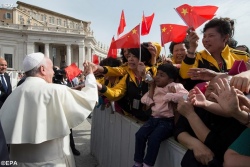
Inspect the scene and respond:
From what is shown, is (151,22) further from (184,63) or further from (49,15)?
(49,15)

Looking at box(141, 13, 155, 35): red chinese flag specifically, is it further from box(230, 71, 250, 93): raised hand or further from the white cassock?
box(230, 71, 250, 93): raised hand

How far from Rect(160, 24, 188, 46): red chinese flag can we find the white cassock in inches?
71.1

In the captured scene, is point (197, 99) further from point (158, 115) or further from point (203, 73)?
point (158, 115)

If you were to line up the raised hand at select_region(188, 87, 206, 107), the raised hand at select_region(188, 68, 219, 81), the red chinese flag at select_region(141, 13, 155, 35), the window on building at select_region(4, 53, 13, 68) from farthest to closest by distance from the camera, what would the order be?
the window on building at select_region(4, 53, 13, 68)
the red chinese flag at select_region(141, 13, 155, 35)
the raised hand at select_region(188, 68, 219, 81)
the raised hand at select_region(188, 87, 206, 107)

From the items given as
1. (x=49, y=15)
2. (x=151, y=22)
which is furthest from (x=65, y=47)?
(x=151, y=22)

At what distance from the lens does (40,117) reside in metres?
2.17

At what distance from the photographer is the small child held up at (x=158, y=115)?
2.24 meters

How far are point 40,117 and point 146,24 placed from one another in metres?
2.50

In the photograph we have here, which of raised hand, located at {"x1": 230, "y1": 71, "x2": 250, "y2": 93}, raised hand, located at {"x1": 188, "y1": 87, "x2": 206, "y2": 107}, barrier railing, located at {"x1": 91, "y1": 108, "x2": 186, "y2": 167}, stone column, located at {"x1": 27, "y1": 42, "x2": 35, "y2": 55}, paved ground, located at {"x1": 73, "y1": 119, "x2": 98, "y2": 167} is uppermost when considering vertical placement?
stone column, located at {"x1": 27, "y1": 42, "x2": 35, "y2": 55}

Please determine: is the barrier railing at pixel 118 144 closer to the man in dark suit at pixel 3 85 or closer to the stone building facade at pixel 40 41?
the man in dark suit at pixel 3 85

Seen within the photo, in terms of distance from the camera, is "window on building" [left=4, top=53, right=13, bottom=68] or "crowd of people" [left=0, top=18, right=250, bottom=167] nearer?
"crowd of people" [left=0, top=18, right=250, bottom=167]

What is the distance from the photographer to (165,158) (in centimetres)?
220

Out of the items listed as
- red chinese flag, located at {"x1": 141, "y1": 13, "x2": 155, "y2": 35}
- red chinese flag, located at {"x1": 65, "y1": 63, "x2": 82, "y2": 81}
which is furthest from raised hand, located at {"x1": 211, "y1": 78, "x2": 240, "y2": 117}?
red chinese flag, located at {"x1": 65, "y1": 63, "x2": 82, "y2": 81}

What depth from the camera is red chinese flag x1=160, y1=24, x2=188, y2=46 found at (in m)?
3.57
